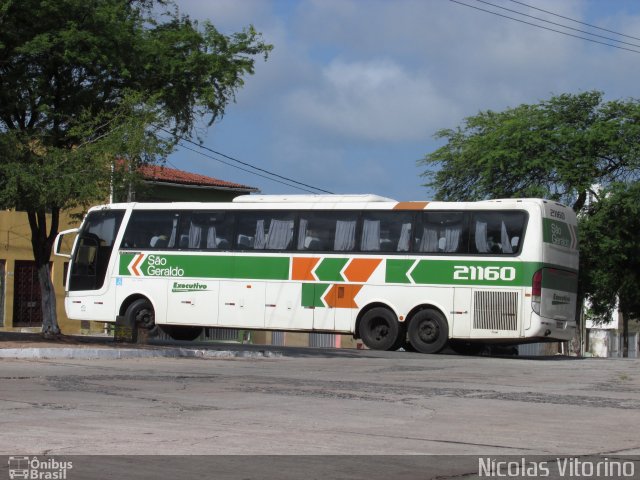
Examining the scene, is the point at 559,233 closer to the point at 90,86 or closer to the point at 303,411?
the point at 90,86

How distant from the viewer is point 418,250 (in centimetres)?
2744

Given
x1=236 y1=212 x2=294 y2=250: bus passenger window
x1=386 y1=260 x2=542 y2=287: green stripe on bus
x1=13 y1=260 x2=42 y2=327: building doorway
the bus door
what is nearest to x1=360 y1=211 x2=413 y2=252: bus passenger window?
x1=386 y1=260 x2=542 y2=287: green stripe on bus

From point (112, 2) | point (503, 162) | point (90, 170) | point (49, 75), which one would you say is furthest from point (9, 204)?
point (503, 162)

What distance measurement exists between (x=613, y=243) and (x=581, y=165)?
Answer: 292 cm

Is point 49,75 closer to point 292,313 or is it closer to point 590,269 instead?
point 292,313

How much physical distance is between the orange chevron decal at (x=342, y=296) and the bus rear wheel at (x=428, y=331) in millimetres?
1624

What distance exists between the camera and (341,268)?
1110 inches

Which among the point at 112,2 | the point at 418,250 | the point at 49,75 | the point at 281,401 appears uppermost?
the point at 112,2

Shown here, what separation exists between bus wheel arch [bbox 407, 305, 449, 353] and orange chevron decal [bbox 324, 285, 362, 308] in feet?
5.02

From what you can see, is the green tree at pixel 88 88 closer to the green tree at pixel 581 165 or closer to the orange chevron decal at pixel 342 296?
the orange chevron decal at pixel 342 296

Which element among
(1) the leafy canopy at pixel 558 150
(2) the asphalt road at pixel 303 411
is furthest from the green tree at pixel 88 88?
(1) the leafy canopy at pixel 558 150

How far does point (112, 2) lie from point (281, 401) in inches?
506

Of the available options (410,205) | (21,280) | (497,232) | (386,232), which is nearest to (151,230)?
(386,232)

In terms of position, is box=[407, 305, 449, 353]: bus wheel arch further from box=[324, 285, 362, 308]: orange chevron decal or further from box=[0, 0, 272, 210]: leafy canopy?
box=[0, 0, 272, 210]: leafy canopy
